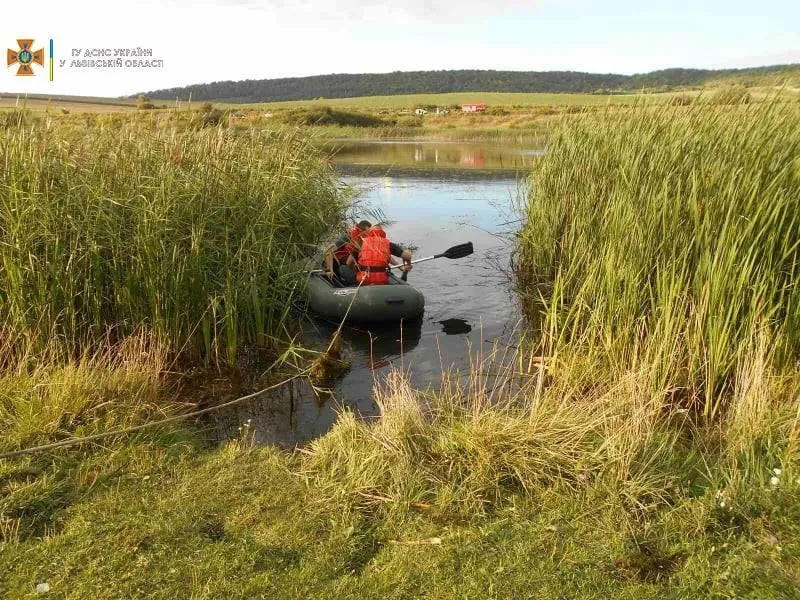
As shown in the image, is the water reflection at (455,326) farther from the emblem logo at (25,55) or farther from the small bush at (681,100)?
the emblem logo at (25,55)

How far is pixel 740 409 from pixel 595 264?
5.36ft

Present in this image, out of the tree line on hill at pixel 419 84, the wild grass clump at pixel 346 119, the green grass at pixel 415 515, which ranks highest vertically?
the tree line on hill at pixel 419 84

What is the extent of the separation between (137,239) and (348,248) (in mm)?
3559

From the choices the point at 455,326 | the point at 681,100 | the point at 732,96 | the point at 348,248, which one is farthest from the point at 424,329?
the point at 732,96

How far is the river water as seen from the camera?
5.23 meters

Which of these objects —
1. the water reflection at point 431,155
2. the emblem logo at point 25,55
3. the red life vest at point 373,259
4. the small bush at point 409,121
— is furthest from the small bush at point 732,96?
the small bush at point 409,121

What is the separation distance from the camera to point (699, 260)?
4.59m

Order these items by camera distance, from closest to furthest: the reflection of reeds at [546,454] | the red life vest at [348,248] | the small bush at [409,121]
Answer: the reflection of reeds at [546,454] → the red life vest at [348,248] → the small bush at [409,121]

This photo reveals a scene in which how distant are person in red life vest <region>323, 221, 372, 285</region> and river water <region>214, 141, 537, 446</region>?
784 millimetres

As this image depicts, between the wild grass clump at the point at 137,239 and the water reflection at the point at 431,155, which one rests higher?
the water reflection at the point at 431,155

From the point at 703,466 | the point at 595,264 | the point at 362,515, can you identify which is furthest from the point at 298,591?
the point at 595,264

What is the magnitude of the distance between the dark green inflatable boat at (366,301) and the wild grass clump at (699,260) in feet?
7.77

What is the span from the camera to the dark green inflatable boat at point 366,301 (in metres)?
7.24

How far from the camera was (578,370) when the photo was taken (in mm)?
4699
